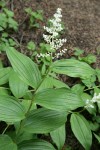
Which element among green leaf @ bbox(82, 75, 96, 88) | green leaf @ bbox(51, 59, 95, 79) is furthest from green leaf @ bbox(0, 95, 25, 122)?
green leaf @ bbox(82, 75, 96, 88)

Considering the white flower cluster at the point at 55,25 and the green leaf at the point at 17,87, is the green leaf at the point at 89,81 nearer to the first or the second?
the green leaf at the point at 17,87

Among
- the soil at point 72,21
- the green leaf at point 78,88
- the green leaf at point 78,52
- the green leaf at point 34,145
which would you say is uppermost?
the soil at point 72,21

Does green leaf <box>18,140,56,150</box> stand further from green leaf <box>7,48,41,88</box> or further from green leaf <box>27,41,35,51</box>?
green leaf <box>27,41,35,51</box>

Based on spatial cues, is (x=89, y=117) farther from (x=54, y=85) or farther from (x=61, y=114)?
(x=61, y=114)

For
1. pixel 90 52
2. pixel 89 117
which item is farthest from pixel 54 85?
pixel 90 52

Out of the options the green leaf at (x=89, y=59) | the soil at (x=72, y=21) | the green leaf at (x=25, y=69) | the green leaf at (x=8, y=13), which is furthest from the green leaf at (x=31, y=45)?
the green leaf at (x=25, y=69)
